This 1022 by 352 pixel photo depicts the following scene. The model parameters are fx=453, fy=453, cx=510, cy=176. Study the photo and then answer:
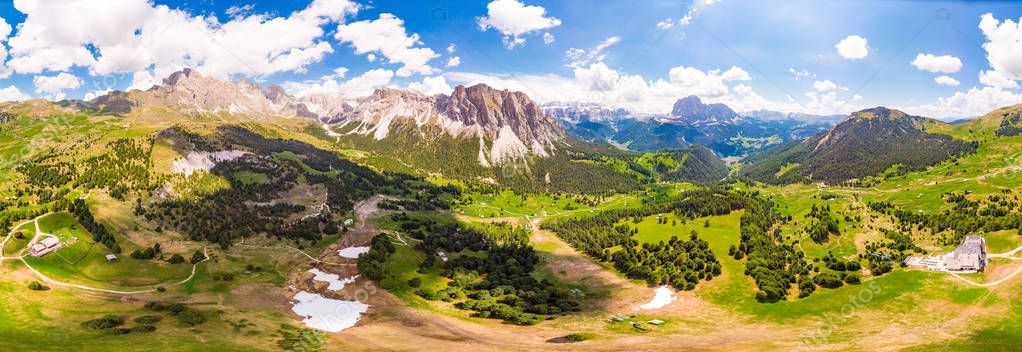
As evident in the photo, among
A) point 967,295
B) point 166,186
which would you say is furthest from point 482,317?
point 166,186

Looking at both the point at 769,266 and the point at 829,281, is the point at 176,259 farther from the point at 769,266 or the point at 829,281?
the point at 829,281

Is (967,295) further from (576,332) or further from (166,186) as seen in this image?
(166,186)

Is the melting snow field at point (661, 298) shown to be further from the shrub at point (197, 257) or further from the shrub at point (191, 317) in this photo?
the shrub at point (197, 257)

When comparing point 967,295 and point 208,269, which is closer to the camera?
point 967,295

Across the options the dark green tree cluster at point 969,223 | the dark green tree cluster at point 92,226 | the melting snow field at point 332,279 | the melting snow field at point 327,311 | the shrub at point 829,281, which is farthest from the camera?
the dark green tree cluster at point 969,223

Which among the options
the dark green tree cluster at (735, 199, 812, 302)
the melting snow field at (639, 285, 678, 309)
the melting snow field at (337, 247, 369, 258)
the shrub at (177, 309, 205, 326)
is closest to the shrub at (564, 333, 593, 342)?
the melting snow field at (639, 285, 678, 309)

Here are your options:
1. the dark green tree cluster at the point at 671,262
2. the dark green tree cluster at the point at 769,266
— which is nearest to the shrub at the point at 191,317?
the dark green tree cluster at the point at 671,262
